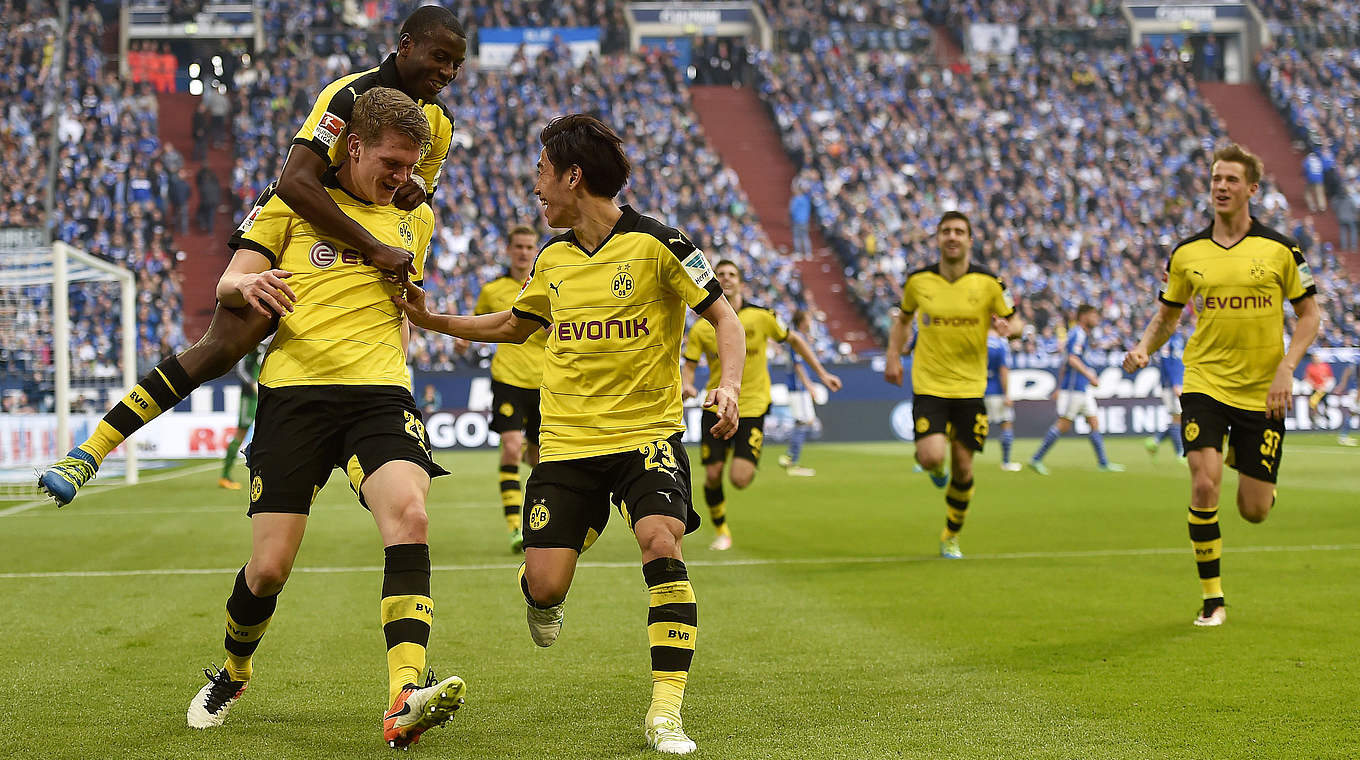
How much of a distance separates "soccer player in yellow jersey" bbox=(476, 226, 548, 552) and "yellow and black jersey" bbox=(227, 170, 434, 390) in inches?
238

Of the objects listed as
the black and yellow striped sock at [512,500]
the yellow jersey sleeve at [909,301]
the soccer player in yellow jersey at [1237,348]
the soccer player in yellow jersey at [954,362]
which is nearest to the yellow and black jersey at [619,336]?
the soccer player in yellow jersey at [1237,348]

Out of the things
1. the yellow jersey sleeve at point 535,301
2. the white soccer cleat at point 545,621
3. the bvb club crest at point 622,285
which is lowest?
the white soccer cleat at point 545,621

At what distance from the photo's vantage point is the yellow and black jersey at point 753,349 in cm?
1135

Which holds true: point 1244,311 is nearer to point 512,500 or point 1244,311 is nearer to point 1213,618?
point 1213,618

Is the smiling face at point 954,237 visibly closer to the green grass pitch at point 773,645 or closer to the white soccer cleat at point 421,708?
the green grass pitch at point 773,645

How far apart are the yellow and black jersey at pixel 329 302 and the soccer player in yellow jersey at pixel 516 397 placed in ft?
A: 19.8

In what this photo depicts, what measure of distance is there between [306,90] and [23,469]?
21.5 m

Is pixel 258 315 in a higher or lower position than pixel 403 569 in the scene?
higher

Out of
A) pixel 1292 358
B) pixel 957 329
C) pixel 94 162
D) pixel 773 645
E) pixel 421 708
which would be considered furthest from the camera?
pixel 94 162

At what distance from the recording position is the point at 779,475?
19469 mm

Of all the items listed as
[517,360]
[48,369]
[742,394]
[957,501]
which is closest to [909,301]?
[957,501]

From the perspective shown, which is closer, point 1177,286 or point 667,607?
point 667,607

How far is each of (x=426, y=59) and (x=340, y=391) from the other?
144cm

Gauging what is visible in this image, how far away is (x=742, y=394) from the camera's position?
1143 cm
